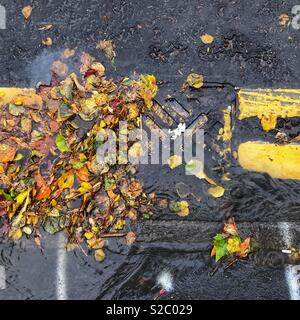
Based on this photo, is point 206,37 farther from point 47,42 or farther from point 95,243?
point 95,243

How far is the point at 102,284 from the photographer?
423cm

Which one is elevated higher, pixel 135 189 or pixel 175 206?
pixel 135 189

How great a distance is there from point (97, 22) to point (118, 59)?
29cm

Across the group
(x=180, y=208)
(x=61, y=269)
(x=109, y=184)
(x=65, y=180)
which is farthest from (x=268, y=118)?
(x=61, y=269)

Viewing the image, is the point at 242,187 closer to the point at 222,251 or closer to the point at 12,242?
the point at 222,251

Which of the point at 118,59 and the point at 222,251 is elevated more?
the point at 118,59

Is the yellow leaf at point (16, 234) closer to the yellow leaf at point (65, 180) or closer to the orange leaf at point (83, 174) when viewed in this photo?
the yellow leaf at point (65, 180)

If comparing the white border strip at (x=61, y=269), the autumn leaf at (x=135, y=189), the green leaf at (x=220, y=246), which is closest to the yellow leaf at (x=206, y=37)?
the autumn leaf at (x=135, y=189)

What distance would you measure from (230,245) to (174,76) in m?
1.19

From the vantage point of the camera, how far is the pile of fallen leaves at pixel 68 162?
411 cm

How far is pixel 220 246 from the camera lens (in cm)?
422

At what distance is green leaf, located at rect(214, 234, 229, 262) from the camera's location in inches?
166
